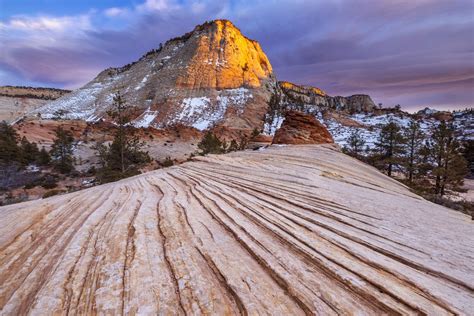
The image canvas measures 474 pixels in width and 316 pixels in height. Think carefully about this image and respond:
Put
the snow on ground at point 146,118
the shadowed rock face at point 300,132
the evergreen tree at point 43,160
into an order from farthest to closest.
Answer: the snow on ground at point 146,118 → the evergreen tree at point 43,160 → the shadowed rock face at point 300,132

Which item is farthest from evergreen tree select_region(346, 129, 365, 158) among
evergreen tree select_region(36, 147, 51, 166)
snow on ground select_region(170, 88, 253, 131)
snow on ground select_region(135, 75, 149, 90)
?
snow on ground select_region(135, 75, 149, 90)

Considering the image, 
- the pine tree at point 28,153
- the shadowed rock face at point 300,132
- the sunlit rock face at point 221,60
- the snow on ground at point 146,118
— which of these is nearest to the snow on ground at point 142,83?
the sunlit rock face at point 221,60

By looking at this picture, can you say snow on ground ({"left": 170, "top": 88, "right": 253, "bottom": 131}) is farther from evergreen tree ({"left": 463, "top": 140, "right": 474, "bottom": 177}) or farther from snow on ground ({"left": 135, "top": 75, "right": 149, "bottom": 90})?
evergreen tree ({"left": 463, "top": 140, "right": 474, "bottom": 177})

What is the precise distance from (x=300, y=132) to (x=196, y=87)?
47.5 metres

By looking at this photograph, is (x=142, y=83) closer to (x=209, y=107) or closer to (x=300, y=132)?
(x=209, y=107)

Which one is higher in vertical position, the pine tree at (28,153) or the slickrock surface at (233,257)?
the slickrock surface at (233,257)

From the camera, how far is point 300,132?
40.9 ft

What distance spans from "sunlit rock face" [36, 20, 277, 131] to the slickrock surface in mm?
44826

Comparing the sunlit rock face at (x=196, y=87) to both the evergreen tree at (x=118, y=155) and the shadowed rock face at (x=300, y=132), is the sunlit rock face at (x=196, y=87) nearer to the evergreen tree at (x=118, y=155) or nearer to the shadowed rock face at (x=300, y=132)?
the evergreen tree at (x=118, y=155)

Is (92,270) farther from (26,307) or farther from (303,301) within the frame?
(303,301)

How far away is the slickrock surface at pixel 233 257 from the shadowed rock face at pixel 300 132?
325 inches

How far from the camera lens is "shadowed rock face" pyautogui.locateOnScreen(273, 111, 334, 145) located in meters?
12.1

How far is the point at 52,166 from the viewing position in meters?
25.9

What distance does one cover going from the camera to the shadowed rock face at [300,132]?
12086 millimetres
